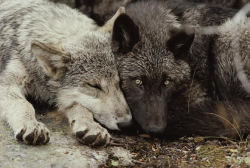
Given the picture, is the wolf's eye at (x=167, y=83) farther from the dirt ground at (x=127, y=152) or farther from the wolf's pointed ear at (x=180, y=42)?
the dirt ground at (x=127, y=152)

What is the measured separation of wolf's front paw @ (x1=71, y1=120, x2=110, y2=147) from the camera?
3.83 metres

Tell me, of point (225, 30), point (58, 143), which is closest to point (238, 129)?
point (225, 30)

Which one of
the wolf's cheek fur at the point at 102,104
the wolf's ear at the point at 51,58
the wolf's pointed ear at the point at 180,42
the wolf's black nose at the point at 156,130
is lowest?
the wolf's black nose at the point at 156,130

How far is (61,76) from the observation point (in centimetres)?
463

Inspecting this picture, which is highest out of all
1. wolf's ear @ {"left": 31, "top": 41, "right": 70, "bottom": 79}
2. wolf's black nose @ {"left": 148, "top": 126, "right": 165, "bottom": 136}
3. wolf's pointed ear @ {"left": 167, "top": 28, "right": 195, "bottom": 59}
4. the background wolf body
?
the background wolf body

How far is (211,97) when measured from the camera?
209 inches

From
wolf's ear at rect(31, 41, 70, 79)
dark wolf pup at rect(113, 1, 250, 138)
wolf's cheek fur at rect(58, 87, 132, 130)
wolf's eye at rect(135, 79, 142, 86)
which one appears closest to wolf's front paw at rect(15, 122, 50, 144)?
wolf's cheek fur at rect(58, 87, 132, 130)

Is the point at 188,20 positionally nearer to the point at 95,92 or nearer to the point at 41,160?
the point at 95,92

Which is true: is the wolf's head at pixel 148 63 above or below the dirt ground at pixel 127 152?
above

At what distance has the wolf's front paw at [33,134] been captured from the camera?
3682mm

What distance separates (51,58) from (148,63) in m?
1.32

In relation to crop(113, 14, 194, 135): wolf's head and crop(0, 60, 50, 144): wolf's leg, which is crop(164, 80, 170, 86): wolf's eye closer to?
crop(113, 14, 194, 135): wolf's head

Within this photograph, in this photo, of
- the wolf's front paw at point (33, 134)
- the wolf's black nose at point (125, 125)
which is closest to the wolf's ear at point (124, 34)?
the wolf's black nose at point (125, 125)

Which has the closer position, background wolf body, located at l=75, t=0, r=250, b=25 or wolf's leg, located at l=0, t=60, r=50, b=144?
wolf's leg, located at l=0, t=60, r=50, b=144
